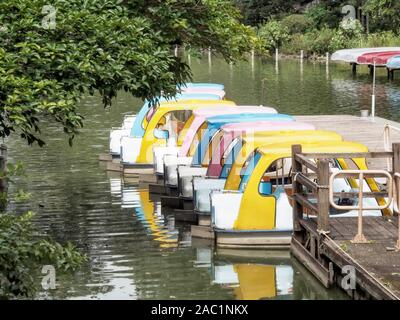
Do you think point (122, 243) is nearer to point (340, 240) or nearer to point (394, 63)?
point (340, 240)

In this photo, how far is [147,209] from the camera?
2239 cm

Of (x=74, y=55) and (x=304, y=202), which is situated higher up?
(x=74, y=55)

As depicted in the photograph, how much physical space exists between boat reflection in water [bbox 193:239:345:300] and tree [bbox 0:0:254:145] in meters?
2.68

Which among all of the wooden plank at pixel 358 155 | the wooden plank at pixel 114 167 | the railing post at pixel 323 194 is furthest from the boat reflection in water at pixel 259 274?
the wooden plank at pixel 114 167

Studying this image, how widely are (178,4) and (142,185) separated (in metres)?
7.01

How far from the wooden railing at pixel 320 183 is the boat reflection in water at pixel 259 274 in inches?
28.2

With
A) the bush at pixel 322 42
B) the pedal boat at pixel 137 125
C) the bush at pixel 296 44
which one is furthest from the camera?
the bush at pixel 296 44

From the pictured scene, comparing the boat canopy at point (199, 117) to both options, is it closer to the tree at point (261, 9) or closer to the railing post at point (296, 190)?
the railing post at point (296, 190)

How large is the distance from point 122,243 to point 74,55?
396cm

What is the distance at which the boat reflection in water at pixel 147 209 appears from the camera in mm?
19641

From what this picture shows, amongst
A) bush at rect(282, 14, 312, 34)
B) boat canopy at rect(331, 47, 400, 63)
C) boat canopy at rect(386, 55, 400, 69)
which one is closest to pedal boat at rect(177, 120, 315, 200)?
boat canopy at rect(386, 55, 400, 69)

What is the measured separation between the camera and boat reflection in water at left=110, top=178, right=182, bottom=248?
19.6m

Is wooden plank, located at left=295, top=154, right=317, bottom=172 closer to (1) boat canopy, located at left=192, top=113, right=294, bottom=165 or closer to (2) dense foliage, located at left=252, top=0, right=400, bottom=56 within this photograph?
(1) boat canopy, located at left=192, top=113, right=294, bottom=165

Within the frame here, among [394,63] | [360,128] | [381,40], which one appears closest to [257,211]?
[360,128]
